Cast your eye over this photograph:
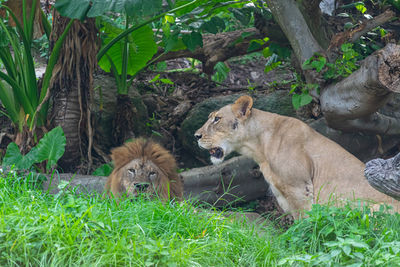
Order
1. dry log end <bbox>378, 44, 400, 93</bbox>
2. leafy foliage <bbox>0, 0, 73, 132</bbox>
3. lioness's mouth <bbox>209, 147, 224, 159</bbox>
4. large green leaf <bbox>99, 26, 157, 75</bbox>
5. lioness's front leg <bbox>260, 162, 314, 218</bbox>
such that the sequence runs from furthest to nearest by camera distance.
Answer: large green leaf <bbox>99, 26, 157, 75</bbox> → leafy foliage <bbox>0, 0, 73, 132</bbox> → lioness's mouth <bbox>209, 147, 224, 159</bbox> → lioness's front leg <bbox>260, 162, 314, 218</bbox> → dry log end <bbox>378, 44, 400, 93</bbox>

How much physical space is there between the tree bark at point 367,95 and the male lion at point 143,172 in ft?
5.74

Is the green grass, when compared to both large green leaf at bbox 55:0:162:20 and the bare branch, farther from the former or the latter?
the bare branch

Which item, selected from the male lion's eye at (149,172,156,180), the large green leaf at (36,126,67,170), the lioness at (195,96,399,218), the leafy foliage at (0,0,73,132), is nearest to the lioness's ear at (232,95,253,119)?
the lioness at (195,96,399,218)

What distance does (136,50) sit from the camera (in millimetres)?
7625

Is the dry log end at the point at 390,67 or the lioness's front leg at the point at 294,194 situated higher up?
the dry log end at the point at 390,67

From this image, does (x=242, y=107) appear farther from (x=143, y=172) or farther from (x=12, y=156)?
(x=12, y=156)

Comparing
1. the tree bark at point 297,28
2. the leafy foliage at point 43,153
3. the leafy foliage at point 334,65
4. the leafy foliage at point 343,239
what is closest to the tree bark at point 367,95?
the leafy foliage at point 334,65

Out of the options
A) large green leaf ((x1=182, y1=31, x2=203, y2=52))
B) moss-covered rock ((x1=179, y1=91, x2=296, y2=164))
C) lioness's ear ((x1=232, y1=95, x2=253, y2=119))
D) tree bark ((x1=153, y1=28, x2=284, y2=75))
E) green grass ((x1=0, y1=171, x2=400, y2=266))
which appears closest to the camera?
green grass ((x1=0, y1=171, x2=400, y2=266))

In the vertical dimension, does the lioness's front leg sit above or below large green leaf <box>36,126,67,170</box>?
below

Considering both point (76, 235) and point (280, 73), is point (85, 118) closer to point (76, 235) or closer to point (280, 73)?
point (76, 235)

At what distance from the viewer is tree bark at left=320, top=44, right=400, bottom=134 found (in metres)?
4.83

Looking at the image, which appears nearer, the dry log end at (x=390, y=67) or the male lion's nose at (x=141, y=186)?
the dry log end at (x=390, y=67)

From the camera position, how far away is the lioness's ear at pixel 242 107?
5656 millimetres

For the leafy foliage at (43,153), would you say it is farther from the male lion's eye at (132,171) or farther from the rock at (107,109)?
the rock at (107,109)
